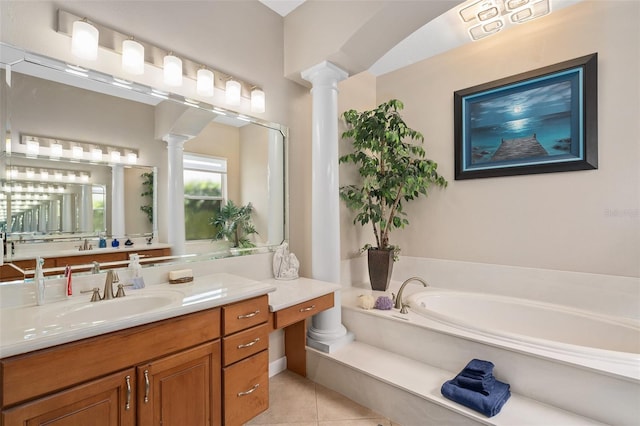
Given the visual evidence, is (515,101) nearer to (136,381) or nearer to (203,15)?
(203,15)

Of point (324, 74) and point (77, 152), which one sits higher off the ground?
point (324, 74)

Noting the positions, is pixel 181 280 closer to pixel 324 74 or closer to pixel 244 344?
pixel 244 344

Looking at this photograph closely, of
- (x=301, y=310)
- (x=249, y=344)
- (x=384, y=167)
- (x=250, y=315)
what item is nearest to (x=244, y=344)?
(x=249, y=344)

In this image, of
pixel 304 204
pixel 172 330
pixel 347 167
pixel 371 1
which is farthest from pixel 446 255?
pixel 172 330

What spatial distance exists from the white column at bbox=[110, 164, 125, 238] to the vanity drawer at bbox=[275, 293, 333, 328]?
0.98 m

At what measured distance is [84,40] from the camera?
1.43 meters

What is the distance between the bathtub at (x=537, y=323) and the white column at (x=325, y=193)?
0.67 meters

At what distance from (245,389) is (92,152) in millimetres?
1446

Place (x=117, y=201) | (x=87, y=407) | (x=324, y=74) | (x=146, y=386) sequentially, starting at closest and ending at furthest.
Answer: (x=87, y=407)
(x=146, y=386)
(x=117, y=201)
(x=324, y=74)

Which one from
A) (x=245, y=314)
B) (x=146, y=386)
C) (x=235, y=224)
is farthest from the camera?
(x=235, y=224)

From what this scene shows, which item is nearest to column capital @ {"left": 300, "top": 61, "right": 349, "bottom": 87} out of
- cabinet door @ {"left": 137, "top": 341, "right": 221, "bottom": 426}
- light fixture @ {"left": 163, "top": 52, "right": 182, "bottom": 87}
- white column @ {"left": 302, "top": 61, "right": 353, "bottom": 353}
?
white column @ {"left": 302, "top": 61, "right": 353, "bottom": 353}

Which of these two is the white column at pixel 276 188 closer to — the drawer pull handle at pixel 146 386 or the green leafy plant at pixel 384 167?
the green leafy plant at pixel 384 167

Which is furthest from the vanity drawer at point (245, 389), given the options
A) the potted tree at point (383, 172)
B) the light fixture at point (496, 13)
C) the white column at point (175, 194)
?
the light fixture at point (496, 13)

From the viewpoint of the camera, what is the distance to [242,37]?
214cm
